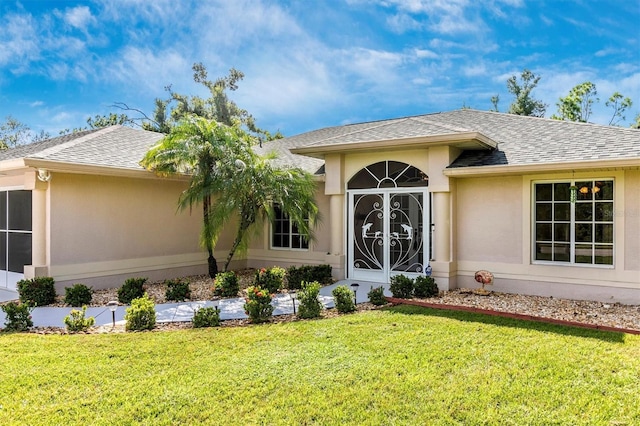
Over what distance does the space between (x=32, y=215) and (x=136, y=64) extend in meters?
15.6

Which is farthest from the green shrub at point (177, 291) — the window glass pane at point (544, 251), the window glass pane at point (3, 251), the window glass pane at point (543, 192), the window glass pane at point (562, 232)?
the window glass pane at point (562, 232)

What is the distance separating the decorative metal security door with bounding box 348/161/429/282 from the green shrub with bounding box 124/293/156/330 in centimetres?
604

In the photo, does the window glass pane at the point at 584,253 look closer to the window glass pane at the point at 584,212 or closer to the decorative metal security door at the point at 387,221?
the window glass pane at the point at 584,212

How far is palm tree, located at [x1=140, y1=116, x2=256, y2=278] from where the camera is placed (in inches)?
425

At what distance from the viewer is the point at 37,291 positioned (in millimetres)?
9125

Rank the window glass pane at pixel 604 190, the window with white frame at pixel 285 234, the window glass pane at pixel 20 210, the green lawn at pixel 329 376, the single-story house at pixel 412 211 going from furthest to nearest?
the window with white frame at pixel 285 234, the window glass pane at pixel 20 210, the single-story house at pixel 412 211, the window glass pane at pixel 604 190, the green lawn at pixel 329 376

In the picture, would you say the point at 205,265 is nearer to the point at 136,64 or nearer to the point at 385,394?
the point at 385,394

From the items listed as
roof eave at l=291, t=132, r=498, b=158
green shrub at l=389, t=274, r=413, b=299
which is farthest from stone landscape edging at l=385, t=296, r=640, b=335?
roof eave at l=291, t=132, r=498, b=158

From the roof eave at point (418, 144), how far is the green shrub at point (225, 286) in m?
4.10

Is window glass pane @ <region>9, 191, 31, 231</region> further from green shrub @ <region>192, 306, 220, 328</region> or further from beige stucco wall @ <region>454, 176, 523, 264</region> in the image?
beige stucco wall @ <region>454, 176, 523, 264</region>

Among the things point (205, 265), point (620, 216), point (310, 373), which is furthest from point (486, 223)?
point (205, 265)

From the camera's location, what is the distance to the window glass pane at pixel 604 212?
9172 millimetres

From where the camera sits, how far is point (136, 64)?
2331 cm

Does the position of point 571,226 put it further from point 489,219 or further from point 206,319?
point 206,319
